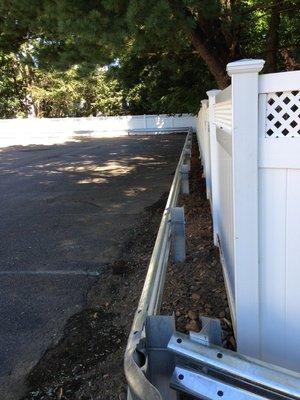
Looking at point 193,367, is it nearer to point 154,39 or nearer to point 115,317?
point 115,317

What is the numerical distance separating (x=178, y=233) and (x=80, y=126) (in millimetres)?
31179

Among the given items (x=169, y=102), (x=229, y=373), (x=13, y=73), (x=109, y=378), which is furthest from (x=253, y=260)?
(x=13, y=73)

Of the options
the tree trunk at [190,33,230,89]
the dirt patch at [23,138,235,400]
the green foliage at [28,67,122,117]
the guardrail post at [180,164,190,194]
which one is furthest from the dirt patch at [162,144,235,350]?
the green foliage at [28,67,122,117]

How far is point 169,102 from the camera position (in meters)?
12.0

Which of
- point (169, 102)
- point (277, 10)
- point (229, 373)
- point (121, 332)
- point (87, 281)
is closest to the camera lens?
point (229, 373)

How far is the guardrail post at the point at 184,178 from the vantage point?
7570 millimetres

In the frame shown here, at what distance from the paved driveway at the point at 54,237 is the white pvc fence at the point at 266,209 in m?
1.79

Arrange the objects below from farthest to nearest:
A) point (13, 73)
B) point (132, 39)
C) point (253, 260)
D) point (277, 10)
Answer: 1. point (13, 73)
2. point (277, 10)
3. point (132, 39)
4. point (253, 260)

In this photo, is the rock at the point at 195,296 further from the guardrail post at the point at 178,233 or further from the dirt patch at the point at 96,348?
the guardrail post at the point at 178,233

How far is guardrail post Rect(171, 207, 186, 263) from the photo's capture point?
4.62 m

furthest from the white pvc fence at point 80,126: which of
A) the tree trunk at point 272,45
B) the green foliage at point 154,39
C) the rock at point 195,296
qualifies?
the rock at point 195,296

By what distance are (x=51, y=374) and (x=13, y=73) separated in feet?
123

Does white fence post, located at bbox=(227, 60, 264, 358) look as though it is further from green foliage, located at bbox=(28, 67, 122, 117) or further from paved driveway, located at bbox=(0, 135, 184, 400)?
green foliage, located at bbox=(28, 67, 122, 117)

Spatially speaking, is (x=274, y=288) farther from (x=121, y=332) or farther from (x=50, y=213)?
(x=50, y=213)
